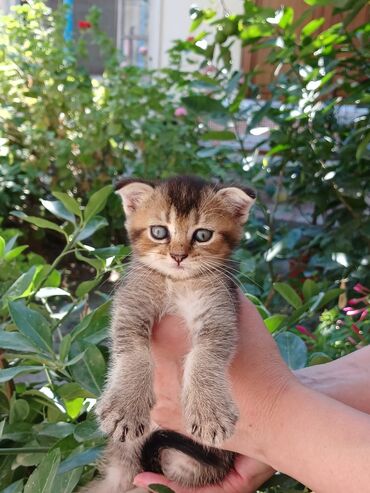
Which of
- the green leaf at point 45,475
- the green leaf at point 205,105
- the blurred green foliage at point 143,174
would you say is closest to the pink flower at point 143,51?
the blurred green foliage at point 143,174

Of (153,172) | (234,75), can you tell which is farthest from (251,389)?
(153,172)

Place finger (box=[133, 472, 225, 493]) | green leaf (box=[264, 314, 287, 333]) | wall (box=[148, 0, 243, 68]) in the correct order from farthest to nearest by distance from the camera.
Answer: wall (box=[148, 0, 243, 68]) < green leaf (box=[264, 314, 287, 333]) < finger (box=[133, 472, 225, 493])

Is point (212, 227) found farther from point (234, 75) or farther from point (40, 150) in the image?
point (40, 150)

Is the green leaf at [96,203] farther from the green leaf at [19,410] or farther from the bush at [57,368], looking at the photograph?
the green leaf at [19,410]

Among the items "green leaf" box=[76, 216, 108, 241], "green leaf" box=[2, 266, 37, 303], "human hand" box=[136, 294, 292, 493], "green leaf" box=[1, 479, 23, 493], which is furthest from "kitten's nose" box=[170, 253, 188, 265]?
"green leaf" box=[1, 479, 23, 493]

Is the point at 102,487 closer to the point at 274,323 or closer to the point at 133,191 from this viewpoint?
the point at 274,323

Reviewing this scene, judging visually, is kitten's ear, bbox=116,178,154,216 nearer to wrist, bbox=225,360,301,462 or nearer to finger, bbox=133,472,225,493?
wrist, bbox=225,360,301,462
